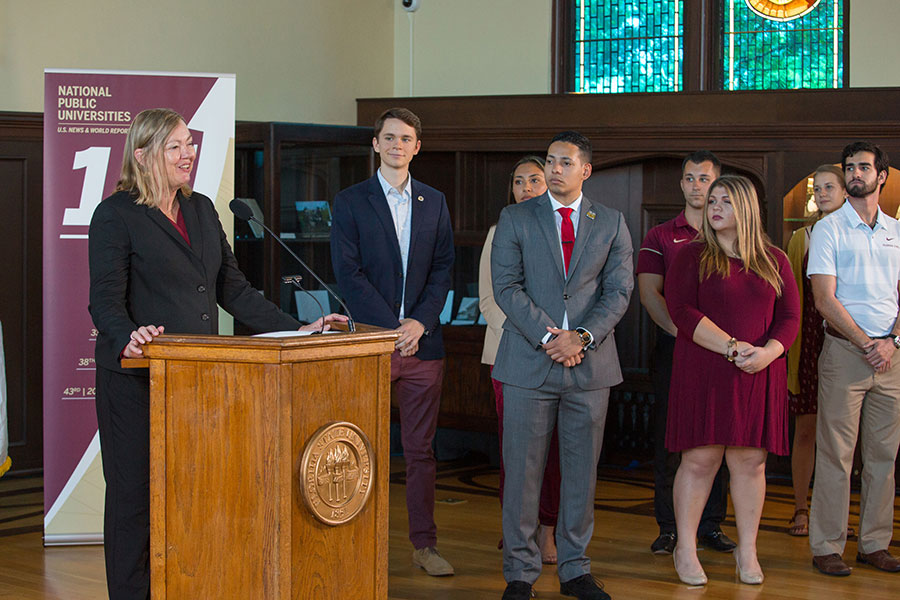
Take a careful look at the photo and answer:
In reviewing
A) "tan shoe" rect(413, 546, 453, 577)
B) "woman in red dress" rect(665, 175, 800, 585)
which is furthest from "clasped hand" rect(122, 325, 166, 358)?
"woman in red dress" rect(665, 175, 800, 585)

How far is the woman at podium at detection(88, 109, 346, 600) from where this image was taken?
3008mm

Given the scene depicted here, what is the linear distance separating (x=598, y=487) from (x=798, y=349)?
57.5 inches

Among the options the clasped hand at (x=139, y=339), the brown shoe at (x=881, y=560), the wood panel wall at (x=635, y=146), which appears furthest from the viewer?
the wood panel wall at (x=635, y=146)

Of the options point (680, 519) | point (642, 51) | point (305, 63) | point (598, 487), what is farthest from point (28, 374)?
point (642, 51)

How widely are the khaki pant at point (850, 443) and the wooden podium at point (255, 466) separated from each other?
2388 millimetres

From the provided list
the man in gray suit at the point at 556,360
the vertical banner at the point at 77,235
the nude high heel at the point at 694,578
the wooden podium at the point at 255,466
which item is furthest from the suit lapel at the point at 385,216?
the nude high heel at the point at 694,578

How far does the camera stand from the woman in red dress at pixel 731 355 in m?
3.97

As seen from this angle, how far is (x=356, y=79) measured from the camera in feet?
24.5

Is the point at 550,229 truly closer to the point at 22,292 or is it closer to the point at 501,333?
the point at 501,333

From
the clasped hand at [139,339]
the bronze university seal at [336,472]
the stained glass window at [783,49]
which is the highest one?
the stained glass window at [783,49]

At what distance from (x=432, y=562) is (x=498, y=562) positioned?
0.34m

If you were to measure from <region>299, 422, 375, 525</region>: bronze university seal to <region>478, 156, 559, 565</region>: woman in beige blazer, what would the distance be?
1.38 meters

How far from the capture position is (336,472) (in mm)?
2652

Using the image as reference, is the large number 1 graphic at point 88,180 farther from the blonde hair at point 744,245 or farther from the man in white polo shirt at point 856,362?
the man in white polo shirt at point 856,362
